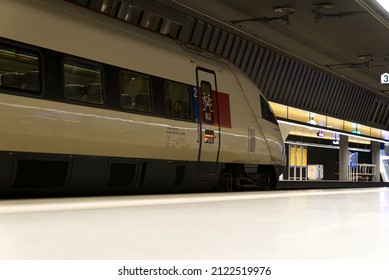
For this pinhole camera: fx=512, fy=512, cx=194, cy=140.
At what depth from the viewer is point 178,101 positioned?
Answer: 9953 millimetres

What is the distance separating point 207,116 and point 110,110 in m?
2.72

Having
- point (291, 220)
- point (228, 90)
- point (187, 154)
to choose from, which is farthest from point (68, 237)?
point (228, 90)

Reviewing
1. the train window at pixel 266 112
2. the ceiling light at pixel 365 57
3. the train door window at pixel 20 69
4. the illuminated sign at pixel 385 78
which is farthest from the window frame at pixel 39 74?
the illuminated sign at pixel 385 78

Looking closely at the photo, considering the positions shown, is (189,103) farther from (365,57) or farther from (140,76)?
(365,57)

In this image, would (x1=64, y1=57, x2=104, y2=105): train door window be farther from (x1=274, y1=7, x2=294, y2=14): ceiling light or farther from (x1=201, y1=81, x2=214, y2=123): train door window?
(x1=274, y1=7, x2=294, y2=14): ceiling light

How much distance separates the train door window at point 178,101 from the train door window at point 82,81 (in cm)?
173

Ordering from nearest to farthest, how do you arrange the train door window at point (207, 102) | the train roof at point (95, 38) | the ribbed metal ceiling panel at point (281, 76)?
the train roof at point (95, 38) → the train door window at point (207, 102) → the ribbed metal ceiling panel at point (281, 76)

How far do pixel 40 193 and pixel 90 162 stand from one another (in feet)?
2.93

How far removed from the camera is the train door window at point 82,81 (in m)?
7.80

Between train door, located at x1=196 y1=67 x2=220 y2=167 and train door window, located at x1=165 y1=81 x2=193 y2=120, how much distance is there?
28 cm

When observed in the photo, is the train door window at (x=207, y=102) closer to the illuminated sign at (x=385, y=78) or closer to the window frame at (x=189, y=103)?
the window frame at (x=189, y=103)

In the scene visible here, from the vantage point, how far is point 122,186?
345 inches

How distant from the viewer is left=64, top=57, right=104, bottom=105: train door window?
25.6ft

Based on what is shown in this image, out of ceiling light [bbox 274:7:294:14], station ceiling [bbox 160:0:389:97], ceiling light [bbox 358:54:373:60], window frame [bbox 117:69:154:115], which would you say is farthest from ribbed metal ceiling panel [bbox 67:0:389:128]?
ceiling light [bbox 358:54:373:60]
